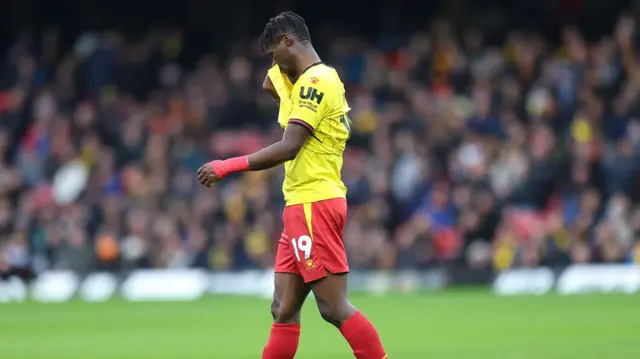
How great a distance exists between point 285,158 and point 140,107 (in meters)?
17.3

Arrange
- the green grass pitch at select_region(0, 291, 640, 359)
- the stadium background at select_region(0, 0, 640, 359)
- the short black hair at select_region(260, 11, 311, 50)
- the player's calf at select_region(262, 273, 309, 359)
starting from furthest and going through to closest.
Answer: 1. the stadium background at select_region(0, 0, 640, 359)
2. the green grass pitch at select_region(0, 291, 640, 359)
3. the player's calf at select_region(262, 273, 309, 359)
4. the short black hair at select_region(260, 11, 311, 50)

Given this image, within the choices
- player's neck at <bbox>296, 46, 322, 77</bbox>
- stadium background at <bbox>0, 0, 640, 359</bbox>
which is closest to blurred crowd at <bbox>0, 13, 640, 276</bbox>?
stadium background at <bbox>0, 0, 640, 359</bbox>

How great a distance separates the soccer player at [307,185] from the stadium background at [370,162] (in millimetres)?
8830

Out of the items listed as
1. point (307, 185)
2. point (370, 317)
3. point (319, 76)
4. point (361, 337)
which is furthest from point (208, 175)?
point (370, 317)

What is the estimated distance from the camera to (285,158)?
25.9ft

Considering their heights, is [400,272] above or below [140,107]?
below

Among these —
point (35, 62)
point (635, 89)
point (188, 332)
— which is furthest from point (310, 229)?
point (35, 62)

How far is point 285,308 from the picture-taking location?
8.21 metres

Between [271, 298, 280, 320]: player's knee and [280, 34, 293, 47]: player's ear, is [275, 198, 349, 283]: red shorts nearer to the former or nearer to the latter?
[271, 298, 280, 320]: player's knee

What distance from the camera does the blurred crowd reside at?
70.1ft

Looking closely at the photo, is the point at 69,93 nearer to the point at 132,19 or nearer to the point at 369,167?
the point at 132,19

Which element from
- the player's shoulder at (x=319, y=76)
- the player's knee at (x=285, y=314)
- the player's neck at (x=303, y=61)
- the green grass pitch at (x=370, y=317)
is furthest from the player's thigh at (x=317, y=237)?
the green grass pitch at (x=370, y=317)

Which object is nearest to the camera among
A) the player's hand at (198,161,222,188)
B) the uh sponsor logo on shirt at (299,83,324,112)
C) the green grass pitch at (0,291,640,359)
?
the player's hand at (198,161,222,188)

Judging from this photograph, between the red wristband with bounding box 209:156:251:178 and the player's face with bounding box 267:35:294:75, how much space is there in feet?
2.20
